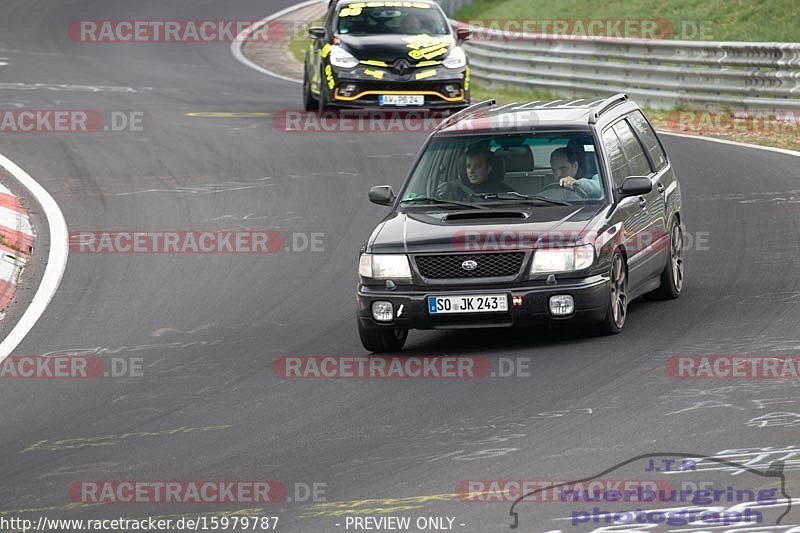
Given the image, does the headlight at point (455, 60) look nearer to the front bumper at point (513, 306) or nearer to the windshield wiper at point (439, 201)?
the windshield wiper at point (439, 201)

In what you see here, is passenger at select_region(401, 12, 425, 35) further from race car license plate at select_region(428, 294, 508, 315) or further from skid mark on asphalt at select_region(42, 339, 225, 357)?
race car license plate at select_region(428, 294, 508, 315)

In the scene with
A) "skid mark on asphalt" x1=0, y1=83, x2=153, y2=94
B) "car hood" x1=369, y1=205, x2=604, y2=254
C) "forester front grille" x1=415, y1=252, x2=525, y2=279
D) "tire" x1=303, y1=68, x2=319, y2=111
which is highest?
"car hood" x1=369, y1=205, x2=604, y2=254

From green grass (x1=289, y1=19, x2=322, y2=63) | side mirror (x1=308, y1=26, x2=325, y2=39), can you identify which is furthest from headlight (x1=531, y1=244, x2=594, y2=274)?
green grass (x1=289, y1=19, x2=322, y2=63)

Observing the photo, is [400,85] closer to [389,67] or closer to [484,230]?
[389,67]

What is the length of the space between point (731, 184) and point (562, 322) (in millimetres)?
7729

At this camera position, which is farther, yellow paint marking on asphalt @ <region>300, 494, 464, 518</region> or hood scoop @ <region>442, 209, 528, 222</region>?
hood scoop @ <region>442, 209, 528, 222</region>

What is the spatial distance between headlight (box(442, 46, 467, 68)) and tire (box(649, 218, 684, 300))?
37.2 feet

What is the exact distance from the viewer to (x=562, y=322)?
34.0ft

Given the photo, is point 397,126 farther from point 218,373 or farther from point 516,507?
point 516,507

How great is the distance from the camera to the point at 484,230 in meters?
10.5

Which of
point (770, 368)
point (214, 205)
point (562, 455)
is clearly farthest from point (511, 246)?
point (214, 205)

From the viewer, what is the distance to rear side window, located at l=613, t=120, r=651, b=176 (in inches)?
470

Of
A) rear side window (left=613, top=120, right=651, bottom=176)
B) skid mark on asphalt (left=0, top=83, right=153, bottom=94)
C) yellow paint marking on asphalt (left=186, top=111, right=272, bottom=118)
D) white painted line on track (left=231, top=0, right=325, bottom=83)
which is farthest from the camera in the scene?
white painted line on track (left=231, top=0, right=325, bottom=83)

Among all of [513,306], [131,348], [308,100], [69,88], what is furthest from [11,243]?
[69,88]
